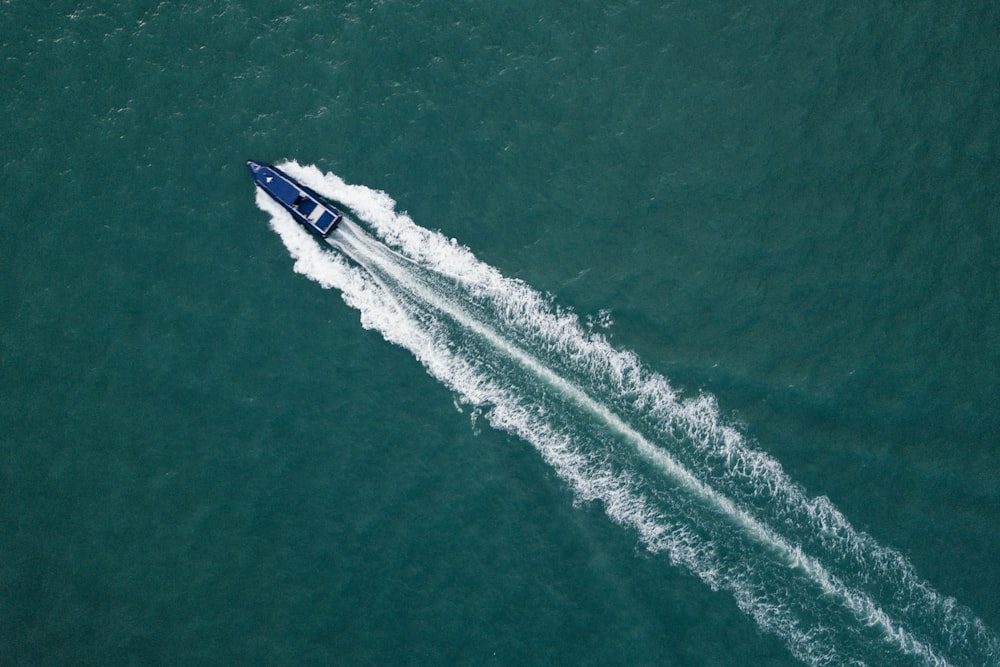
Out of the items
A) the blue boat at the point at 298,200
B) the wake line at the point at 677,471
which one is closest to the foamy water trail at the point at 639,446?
the wake line at the point at 677,471

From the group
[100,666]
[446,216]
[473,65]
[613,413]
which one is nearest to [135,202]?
[446,216]

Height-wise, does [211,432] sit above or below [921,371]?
below

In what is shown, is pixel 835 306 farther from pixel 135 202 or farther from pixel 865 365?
pixel 135 202

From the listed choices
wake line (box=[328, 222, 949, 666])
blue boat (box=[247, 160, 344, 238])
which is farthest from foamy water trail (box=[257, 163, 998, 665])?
blue boat (box=[247, 160, 344, 238])

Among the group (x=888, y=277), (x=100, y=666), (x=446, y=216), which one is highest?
(x=888, y=277)

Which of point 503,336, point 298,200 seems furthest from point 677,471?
point 298,200

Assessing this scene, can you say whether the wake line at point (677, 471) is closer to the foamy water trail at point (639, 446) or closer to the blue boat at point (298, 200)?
the foamy water trail at point (639, 446)
